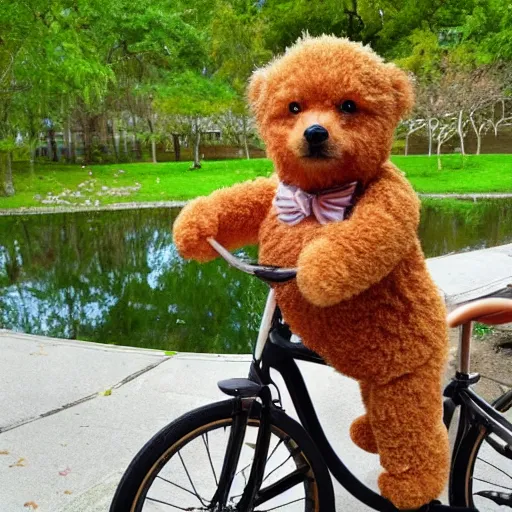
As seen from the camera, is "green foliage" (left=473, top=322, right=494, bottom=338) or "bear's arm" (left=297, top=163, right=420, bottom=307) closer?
"bear's arm" (left=297, top=163, right=420, bottom=307)

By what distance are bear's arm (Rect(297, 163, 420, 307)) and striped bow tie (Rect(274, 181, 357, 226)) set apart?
0.04 meters

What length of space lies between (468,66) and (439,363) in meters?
12.9

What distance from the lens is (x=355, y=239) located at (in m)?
1.10

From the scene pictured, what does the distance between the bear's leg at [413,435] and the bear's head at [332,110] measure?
464mm

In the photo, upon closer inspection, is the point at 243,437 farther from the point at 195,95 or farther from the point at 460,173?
the point at 460,173

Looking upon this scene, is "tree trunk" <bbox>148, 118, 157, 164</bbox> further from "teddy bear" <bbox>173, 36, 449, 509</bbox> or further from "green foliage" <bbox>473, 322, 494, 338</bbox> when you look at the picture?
"teddy bear" <bbox>173, 36, 449, 509</bbox>

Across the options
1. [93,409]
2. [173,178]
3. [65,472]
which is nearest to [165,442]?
[65,472]

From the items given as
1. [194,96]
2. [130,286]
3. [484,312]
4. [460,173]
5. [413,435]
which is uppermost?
[194,96]

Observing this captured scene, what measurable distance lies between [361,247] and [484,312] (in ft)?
1.60

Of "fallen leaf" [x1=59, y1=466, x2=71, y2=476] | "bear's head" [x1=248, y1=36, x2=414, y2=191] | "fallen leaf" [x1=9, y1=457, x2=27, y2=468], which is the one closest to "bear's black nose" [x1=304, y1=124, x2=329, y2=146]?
"bear's head" [x1=248, y1=36, x2=414, y2=191]

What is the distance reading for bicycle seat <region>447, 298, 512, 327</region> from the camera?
138 centimetres

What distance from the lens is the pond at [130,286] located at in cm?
397

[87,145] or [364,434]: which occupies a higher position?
[87,145]

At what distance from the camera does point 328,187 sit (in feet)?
4.00
